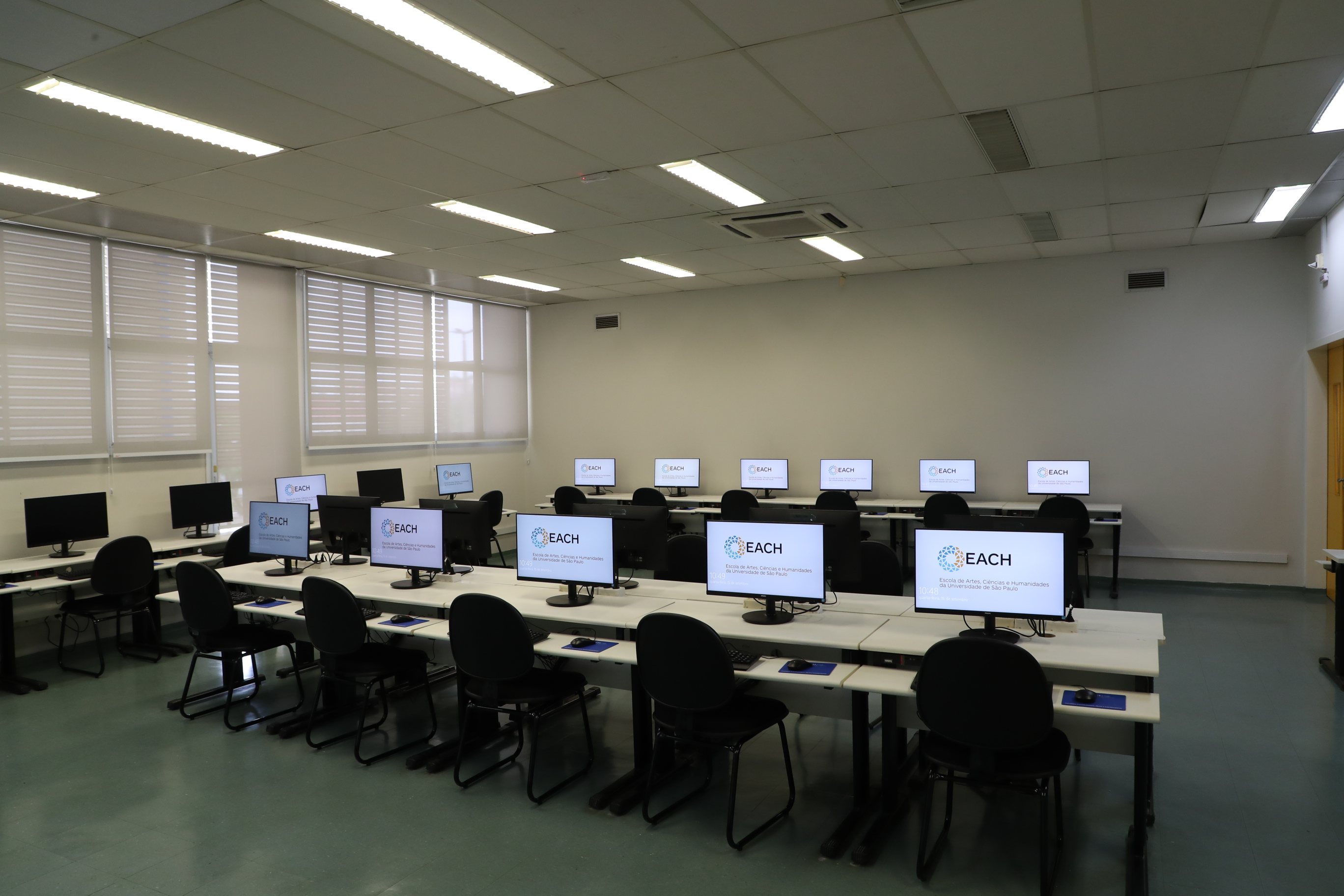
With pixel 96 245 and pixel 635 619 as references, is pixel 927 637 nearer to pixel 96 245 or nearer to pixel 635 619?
pixel 635 619

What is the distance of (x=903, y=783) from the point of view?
3.33 metres

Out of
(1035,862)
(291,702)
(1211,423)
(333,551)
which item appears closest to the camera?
(1035,862)

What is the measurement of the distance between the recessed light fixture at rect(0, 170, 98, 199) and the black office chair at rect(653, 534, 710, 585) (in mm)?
4040

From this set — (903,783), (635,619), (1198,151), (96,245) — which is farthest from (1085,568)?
(96,245)

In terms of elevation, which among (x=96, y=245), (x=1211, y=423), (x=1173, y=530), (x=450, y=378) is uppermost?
(x=96, y=245)

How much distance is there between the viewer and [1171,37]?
2.97 meters

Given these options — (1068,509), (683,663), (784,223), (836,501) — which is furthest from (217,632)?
(1068,509)

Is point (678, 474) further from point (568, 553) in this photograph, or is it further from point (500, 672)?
point (500, 672)

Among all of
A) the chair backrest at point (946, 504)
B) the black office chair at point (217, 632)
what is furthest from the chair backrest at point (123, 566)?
the chair backrest at point (946, 504)

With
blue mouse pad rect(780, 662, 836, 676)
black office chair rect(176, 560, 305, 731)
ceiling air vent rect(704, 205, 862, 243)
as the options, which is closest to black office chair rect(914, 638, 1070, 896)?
blue mouse pad rect(780, 662, 836, 676)

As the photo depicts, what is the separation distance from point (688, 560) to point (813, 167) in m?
2.36

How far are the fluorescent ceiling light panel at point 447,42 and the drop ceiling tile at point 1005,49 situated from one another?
1.51 metres

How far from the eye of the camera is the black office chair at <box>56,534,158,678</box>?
17.0ft

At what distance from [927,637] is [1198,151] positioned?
10.5 feet
